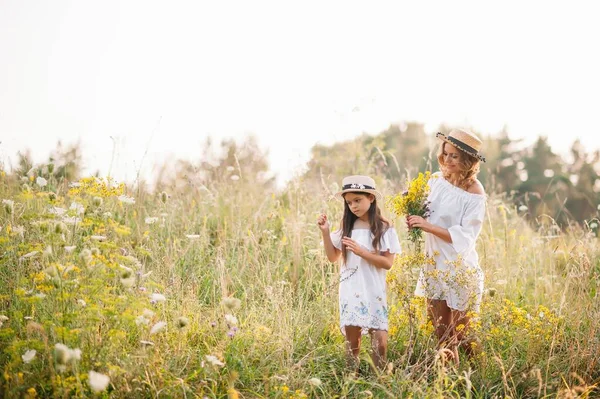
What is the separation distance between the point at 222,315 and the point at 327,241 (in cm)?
99

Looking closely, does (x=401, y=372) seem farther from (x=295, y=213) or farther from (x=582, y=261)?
(x=295, y=213)

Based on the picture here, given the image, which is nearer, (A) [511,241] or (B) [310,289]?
(B) [310,289]

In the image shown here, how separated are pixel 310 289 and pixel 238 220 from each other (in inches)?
54.7

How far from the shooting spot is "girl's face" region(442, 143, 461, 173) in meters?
4.34

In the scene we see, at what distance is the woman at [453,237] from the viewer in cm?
415

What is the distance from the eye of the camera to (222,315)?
4.48 m

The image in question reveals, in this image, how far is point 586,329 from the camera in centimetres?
488

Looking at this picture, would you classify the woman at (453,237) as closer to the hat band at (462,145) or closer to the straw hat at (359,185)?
the hat band at (462,145)

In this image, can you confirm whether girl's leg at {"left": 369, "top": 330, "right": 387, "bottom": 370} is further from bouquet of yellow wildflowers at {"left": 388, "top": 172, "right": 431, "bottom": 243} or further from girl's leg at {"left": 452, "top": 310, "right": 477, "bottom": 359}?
bouquet of yellow wildflowers at {"left": 388, "top": 172, "right": 431, "bottom": 243}

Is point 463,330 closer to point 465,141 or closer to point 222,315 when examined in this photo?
point 465,141

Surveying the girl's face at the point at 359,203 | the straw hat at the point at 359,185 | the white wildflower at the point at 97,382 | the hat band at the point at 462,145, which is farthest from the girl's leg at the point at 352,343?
the white wildflower at the point at 97,382

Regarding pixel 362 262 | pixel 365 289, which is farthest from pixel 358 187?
pixel 365 289

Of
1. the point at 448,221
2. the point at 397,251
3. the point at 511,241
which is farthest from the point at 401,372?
the point at 511,241

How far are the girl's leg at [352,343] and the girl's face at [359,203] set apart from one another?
0.81m
